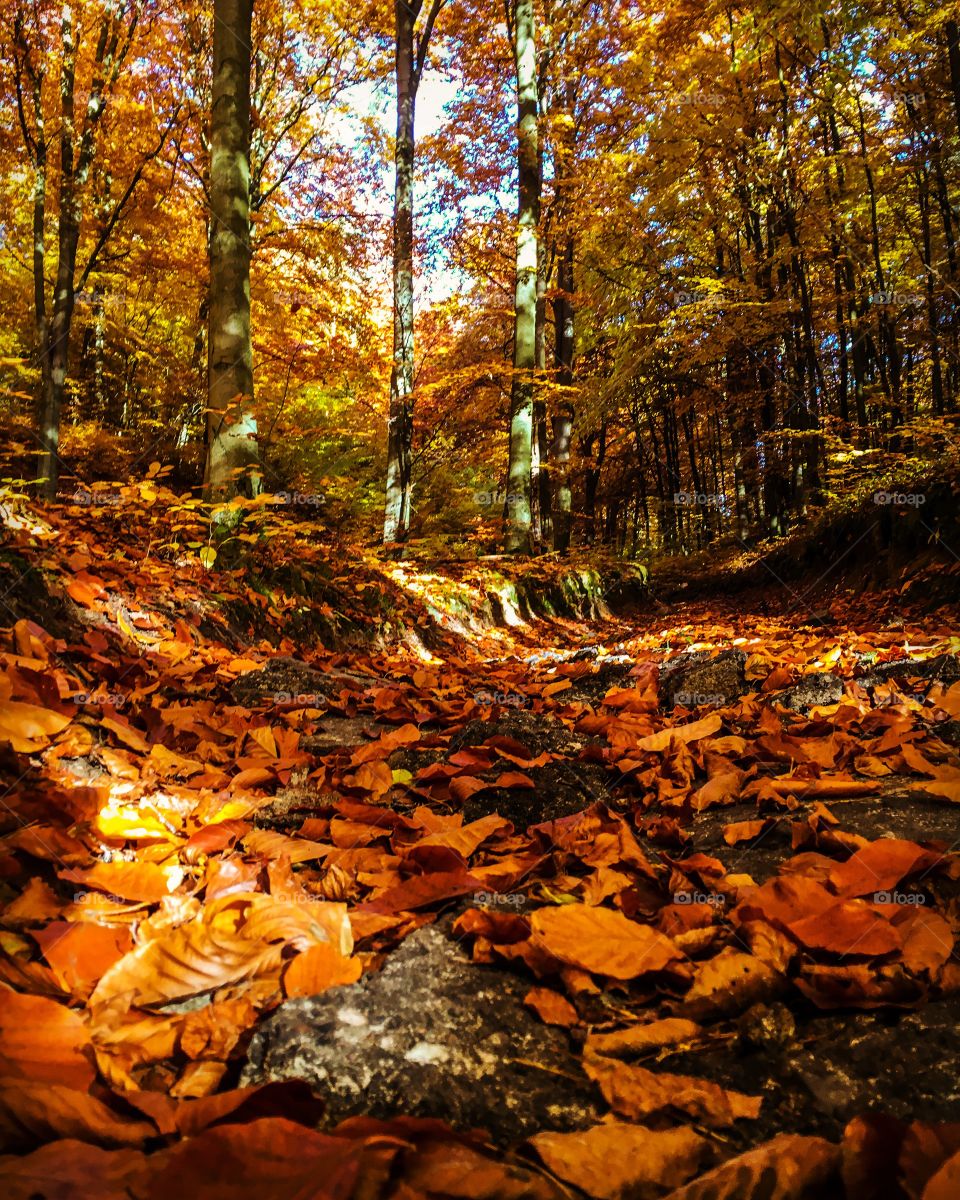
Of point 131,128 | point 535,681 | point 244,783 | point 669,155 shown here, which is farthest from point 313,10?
point 244,783

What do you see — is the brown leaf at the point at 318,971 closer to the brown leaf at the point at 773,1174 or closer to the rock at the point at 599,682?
the brown leaf at the point at 773,1174

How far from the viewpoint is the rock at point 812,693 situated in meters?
2.75

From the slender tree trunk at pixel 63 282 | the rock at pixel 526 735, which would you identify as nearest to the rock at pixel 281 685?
the rock at pixel 526 735

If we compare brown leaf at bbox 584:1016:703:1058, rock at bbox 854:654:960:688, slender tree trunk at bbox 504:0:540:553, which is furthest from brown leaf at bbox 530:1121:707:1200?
slender tree trunk at bbox 504:0:540:553

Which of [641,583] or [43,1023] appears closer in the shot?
[43,1023]

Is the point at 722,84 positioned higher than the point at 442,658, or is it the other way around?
the point at 722,84

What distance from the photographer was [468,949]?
113cm

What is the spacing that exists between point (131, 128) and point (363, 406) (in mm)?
6311

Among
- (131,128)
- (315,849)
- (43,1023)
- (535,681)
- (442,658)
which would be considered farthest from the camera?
(131,128)

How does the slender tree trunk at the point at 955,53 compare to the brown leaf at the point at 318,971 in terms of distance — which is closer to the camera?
the brown leaf at the point at 318,971

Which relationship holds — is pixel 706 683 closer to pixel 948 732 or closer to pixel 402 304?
pixel 948 732

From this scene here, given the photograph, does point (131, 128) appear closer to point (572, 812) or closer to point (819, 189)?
point (819, 189)

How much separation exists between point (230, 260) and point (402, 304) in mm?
4157

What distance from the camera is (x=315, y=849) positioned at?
1.53m
